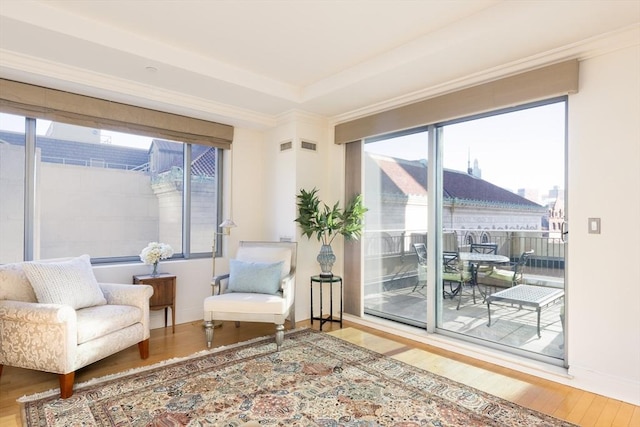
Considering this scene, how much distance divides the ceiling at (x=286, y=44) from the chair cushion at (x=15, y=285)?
1.58 m

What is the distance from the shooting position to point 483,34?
242 cm

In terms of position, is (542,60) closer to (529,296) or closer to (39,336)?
(529,296)

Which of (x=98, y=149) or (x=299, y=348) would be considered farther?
(x=98, y=149)

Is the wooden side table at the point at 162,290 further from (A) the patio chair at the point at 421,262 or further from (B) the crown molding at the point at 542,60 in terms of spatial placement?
(B) the crown molding at the point at 542,60

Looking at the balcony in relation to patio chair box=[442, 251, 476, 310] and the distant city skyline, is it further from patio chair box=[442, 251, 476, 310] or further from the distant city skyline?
the distant city skyline

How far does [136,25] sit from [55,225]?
205 centimetres

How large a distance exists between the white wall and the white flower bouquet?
3.63 meters

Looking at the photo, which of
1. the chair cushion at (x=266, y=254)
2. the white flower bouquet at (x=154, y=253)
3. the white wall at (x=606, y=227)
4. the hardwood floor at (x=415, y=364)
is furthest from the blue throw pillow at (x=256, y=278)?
the white wall at (x=606, y=227)

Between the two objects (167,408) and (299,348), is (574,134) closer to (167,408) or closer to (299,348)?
(299,348)

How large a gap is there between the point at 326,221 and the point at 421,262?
3.64 feet

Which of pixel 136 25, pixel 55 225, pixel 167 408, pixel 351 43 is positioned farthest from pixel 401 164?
pixel 55 225

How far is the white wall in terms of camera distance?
7.78ft

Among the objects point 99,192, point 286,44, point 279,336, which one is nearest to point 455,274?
point 279,336

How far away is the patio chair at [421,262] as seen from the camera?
367 cm
